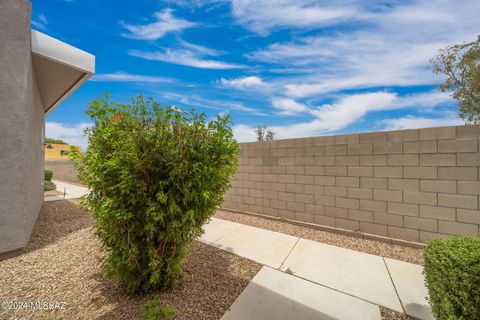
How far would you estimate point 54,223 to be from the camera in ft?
15.9

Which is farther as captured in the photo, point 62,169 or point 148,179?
point 62,169

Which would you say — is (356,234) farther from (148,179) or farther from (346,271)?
(148,179)

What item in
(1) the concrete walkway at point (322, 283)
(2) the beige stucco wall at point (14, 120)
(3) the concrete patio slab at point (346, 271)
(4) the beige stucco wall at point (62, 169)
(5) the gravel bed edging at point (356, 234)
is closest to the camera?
(1) the concrete walkway at point (322, 283)

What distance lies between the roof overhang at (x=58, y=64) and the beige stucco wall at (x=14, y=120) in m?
0.38

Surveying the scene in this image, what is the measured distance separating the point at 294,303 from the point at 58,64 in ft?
20.6

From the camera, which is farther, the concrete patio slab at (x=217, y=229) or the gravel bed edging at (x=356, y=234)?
the concrete patio slab at (x=217, y=229)

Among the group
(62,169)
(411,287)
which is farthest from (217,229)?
(62,169)

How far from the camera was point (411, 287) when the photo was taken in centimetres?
267

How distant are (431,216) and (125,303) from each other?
5081mm

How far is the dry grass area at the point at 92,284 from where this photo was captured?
212cm

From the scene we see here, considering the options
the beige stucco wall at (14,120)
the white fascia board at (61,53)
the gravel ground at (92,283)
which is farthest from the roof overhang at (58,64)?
the gravel ground at (92,283)

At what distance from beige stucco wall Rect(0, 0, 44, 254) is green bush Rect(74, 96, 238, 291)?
2.32m

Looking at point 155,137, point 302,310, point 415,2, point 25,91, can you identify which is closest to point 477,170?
point 415,2

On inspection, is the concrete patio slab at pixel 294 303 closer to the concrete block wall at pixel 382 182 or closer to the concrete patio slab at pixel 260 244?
the concrete patio slab at pixel 260 244
